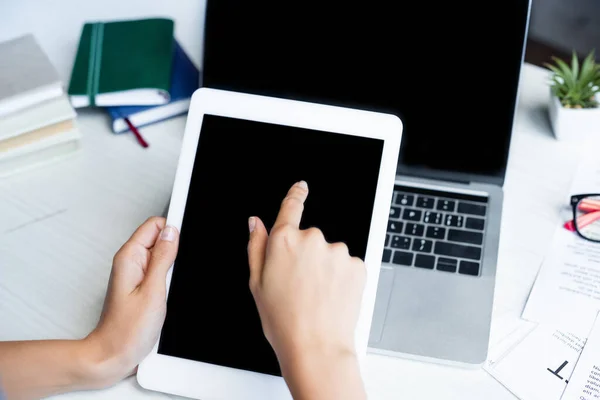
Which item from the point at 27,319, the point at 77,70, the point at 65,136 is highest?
the point at 77,70

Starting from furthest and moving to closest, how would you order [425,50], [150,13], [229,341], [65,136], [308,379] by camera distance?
[150,13] < [65,136] < [425,50] < [229,341] < [308,379]

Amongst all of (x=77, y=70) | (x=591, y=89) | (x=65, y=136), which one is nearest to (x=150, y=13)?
(x=77, y=70)

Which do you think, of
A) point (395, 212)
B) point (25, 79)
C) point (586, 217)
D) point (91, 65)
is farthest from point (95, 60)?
point (586, 217)

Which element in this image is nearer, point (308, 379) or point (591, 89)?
point (308, 379)

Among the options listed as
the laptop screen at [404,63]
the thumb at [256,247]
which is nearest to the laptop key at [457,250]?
the laptop screen at [404,63]

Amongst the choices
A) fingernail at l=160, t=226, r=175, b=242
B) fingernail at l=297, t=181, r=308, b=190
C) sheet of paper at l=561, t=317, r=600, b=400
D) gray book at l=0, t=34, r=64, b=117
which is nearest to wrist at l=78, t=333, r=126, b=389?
fingernail at l=160, t=226, r=175, b=242

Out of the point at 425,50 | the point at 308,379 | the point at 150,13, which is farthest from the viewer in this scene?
the point at 150,13

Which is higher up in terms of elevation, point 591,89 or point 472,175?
point 591,89

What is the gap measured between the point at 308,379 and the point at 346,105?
1.28ft

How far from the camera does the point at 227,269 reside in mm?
698

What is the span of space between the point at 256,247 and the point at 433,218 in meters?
0.26

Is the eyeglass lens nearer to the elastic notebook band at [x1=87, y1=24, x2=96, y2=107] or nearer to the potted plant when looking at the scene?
the potted plant

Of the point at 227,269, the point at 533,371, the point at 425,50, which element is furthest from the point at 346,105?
the point at 533,371

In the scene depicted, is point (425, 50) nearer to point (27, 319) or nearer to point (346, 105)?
point (346, 105)
